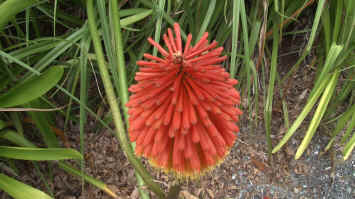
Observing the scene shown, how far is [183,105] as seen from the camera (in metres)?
1.09

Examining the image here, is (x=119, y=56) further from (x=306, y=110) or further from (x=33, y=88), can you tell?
(x=306, y=110)

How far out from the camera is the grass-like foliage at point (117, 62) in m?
1.44

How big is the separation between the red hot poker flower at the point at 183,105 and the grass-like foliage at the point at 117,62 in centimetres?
28

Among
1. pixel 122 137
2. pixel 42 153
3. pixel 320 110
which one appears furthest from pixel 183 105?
pixel 320 110

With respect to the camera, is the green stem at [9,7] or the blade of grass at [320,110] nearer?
the green stem at [9,7]

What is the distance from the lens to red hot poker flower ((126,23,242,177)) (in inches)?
41.8

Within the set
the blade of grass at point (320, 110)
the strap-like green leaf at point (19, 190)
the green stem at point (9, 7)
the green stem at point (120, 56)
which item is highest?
the green stem at point (9, 7)

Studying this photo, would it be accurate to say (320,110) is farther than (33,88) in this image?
Yes

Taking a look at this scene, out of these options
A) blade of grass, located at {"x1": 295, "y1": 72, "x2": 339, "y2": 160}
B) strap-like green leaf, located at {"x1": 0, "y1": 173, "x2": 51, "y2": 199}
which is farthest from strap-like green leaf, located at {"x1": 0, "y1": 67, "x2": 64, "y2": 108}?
blade of grass, located at {"x1": 295, "y1": 72, "x2": 339, "y2": 160}

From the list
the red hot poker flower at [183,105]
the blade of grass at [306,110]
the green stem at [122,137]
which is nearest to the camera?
the red hot poker flower at [183,105]

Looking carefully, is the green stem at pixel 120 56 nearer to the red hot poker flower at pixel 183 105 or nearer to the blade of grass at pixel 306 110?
the red hot poker flower at pixel 183 105

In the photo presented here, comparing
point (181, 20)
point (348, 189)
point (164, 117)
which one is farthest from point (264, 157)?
point (164, 117)

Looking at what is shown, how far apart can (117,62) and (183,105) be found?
480 millimetres

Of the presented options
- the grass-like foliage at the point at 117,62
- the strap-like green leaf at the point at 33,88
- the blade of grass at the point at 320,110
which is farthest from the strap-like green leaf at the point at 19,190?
the blade of grass at the point at 320,110
